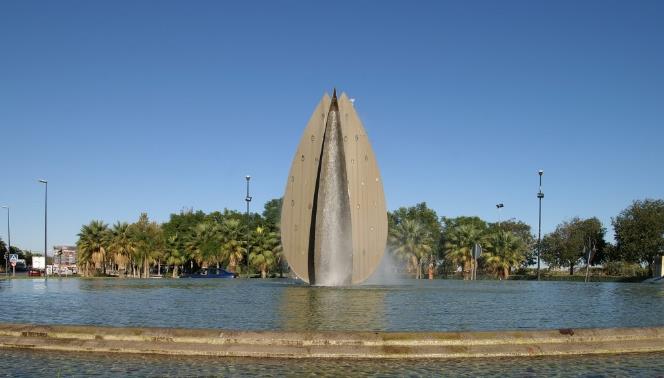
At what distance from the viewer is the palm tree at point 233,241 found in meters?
67.1

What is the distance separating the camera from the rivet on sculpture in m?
31.4

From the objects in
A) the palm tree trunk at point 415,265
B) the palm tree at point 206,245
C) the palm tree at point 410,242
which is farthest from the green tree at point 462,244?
the palm tree at point 206,245

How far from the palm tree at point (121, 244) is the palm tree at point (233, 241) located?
978 cm

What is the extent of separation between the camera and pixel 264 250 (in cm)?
6462

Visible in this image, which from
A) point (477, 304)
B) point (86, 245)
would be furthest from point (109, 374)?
point (86, 245)

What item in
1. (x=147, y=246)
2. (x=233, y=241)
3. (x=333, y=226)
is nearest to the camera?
(x=333, y=226)

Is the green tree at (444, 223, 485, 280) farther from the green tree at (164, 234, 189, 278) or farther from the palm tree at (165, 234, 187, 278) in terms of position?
the palm tree at (165, 234, 187, 278)

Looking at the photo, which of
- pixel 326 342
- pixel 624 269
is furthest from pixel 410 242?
pixel 326 342

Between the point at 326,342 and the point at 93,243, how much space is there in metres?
63.8

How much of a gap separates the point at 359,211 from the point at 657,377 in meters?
24.5

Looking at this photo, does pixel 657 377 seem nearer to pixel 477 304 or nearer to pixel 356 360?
pixel 356 360

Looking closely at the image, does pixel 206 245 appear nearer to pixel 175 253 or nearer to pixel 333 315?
pixel 175 253

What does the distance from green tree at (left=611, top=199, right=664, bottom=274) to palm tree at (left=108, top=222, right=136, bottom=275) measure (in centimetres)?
5669

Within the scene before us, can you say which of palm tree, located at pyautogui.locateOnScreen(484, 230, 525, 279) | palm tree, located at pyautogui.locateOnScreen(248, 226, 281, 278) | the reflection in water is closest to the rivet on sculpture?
the reflection in water
